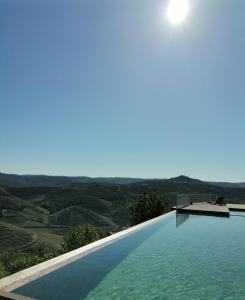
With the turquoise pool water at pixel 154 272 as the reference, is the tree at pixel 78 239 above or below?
below

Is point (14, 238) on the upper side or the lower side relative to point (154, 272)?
lower

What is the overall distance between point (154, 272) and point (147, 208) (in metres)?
17.3

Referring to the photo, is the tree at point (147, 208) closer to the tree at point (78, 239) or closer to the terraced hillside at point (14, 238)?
the tree at point (78, 239)

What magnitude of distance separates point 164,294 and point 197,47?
16.7 m

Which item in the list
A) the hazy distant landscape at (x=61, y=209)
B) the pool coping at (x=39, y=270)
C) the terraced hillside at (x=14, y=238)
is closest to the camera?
the pool coping at (x=39, y=270)

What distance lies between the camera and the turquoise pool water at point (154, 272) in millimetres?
7507

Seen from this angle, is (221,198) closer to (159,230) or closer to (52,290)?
(159,230)

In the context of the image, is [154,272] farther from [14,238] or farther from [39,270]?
[14,238]

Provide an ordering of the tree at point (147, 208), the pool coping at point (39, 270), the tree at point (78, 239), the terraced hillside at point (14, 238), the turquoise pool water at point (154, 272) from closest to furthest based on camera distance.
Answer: the pool coping at point (39, 270) < the turquoise pool water at point (154, 272) < the tree at point (147, 208) < the tree at point (78, 239) < the terraced hillside at point (14, 238)

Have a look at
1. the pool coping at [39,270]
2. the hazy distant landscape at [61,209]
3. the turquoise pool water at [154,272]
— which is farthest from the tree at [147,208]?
the hazy distant landscape at [61,209]

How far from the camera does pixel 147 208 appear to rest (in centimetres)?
2656

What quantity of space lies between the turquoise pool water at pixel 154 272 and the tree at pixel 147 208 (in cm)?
1103

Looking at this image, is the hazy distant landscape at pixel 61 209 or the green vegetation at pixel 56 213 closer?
the green vegetation at pixel 56 213

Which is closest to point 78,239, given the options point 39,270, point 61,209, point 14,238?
point 39,270
